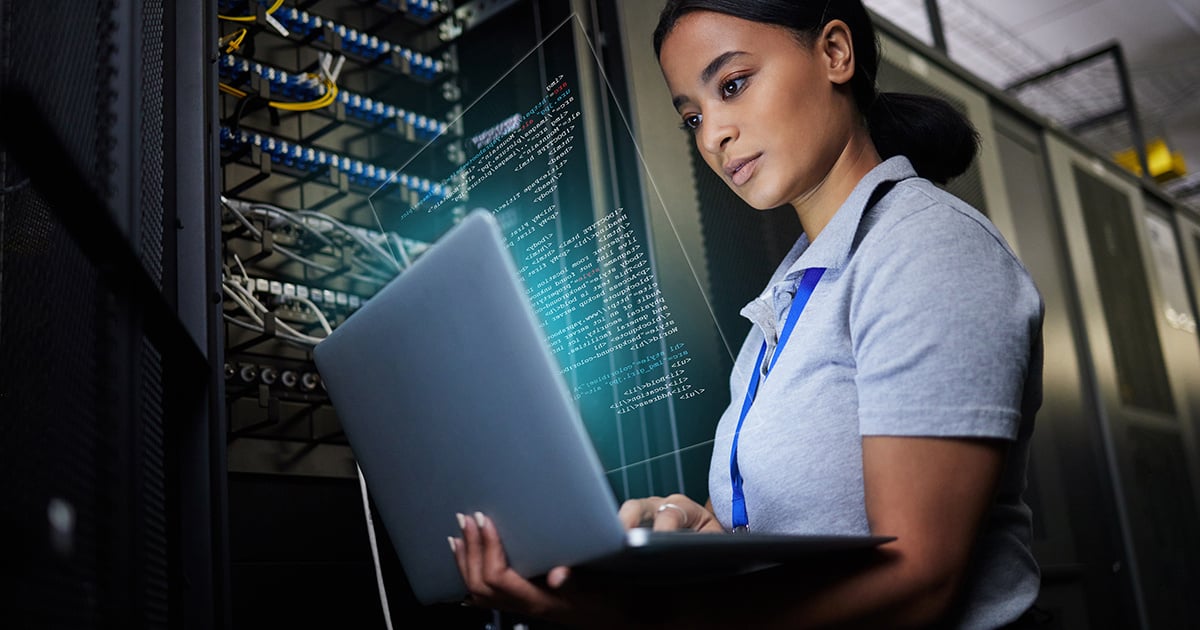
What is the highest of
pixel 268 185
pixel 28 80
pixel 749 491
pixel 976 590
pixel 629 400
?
pixel 268 185

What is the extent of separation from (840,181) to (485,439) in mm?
577

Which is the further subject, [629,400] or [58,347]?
[629,400]

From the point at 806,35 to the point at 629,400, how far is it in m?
0.46

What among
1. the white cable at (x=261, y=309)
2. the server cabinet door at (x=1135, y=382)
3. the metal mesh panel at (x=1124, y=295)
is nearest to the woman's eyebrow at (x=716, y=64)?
the white cable at (x=261, y=309)

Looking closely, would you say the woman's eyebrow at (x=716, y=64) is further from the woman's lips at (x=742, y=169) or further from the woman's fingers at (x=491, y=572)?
the woman's fingers at (x=491, y=572)

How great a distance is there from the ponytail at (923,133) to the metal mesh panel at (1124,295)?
5.54ft

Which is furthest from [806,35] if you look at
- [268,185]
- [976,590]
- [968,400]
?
[268,185]

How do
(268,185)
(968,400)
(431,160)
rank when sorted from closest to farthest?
(968,400)
(431,160)
(268,185)

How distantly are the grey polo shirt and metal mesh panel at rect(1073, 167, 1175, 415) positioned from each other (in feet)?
6.52

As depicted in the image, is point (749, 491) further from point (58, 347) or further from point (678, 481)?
point (58, 347)

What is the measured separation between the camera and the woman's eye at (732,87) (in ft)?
3.54

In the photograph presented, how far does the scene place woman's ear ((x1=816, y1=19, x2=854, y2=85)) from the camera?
1.13 metres

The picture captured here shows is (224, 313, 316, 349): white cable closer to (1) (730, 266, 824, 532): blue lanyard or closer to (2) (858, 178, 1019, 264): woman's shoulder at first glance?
(1) (730, 266, 824, 532): blue lanyard

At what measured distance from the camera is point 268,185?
1576 millimetres
